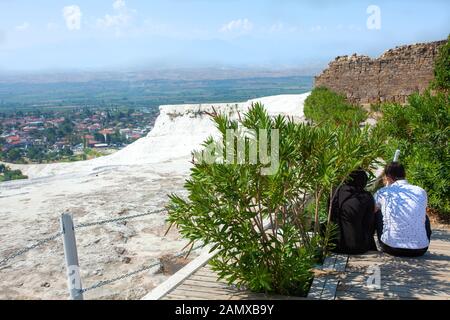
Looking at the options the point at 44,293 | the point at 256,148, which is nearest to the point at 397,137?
the point at 256,148

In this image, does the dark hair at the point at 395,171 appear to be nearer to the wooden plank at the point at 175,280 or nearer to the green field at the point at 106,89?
the wooden plank at the point at 175,280

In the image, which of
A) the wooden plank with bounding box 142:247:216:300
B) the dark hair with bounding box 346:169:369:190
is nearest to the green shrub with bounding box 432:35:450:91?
the dark hair with bounding box 346:169:369:190

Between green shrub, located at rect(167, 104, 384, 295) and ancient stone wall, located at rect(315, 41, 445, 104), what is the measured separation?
62.0 feet

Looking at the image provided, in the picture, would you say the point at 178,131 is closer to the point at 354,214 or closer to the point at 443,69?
the point at 443,69

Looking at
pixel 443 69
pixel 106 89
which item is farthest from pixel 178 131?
pixel 106 89

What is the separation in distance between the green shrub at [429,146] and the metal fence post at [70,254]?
3.97 meters

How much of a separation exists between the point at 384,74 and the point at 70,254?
21828 millimetres

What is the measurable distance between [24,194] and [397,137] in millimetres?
6488

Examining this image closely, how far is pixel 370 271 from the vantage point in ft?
13.4

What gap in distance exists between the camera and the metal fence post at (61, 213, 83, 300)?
3406mm

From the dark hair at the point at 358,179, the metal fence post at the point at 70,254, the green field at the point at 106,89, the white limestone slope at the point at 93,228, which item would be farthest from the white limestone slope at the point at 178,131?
the green field at the point at 106,89

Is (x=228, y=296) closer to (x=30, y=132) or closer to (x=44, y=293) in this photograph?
(x=44, y=293)

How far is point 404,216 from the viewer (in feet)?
14.1
